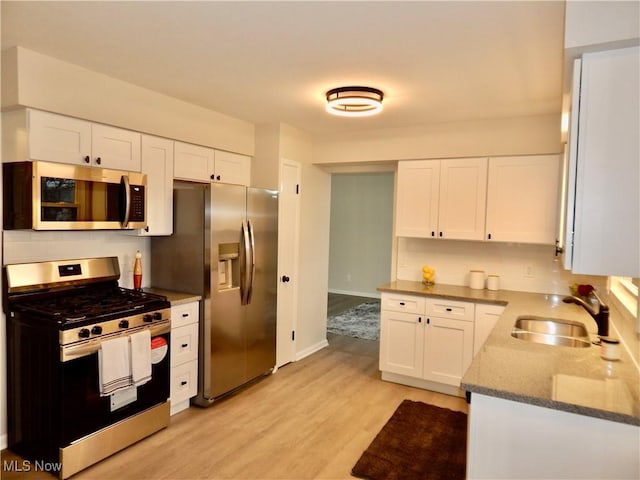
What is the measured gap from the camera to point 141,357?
9.10 ft

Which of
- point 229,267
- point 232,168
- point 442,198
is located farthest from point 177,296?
point 442,198

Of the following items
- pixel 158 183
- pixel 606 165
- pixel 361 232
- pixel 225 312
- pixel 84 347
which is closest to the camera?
pixel 606 165

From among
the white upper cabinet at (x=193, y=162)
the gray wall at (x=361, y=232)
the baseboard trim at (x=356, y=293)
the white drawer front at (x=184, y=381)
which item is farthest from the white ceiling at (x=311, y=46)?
the baseboard trim at (x=356, y=293)

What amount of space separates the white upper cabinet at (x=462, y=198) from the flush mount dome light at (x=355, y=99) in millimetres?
1130

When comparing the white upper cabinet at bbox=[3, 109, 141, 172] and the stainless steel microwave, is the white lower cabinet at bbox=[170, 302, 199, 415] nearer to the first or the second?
the stainless steel microwave

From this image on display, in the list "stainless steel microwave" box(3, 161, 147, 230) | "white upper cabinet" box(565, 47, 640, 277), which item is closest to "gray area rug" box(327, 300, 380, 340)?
"stainless steel microwave" box(3, 161, 147, 230)

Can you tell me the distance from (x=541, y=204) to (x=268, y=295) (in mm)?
2542

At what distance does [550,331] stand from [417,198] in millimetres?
1725

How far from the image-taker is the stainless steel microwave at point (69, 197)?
8.43 ft

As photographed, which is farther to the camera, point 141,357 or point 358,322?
point 358,322

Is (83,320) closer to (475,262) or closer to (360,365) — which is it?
(360,365)

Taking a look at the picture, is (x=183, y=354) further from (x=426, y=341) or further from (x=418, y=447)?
(x=426, y=341)

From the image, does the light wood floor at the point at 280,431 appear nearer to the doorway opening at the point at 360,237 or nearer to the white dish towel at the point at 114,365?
the white dish towel at the point at 114,365

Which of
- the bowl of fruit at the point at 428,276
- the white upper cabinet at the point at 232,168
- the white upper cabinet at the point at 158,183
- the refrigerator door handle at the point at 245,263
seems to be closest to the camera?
the white upper cabinet at the point at 158,183
